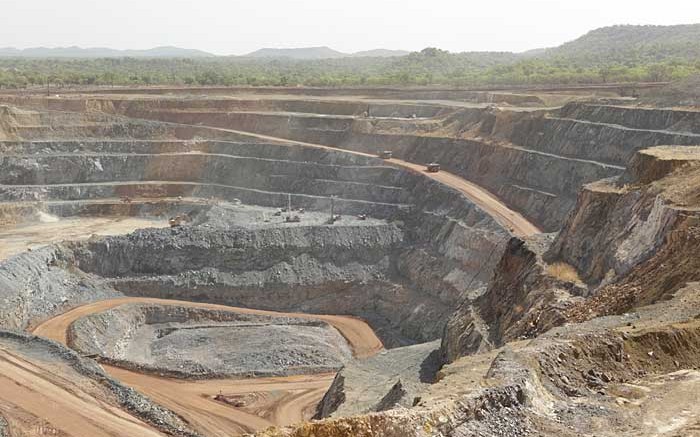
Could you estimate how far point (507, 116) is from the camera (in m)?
61.3

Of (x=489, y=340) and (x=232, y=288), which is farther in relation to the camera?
(x=232, y=288)

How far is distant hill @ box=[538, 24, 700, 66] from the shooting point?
11110 cm

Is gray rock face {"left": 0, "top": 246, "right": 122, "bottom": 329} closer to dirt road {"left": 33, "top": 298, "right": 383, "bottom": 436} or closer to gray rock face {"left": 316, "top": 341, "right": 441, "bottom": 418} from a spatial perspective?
dirt road {"left": 33, "top": 298, "right": 383, "bottom": 436}

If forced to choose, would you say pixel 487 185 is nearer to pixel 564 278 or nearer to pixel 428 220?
pixel 428 220

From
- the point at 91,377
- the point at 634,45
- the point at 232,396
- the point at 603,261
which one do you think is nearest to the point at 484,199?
the point at 603,261

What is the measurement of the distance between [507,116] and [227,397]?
37412 mm

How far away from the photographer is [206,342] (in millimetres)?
42094

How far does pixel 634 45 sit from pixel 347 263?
122 m

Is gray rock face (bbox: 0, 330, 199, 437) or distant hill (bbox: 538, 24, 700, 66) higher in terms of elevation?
distant hill (bbox: 538, 24, 700, 66)

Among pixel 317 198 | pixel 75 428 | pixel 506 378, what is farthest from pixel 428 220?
pixel 506 378

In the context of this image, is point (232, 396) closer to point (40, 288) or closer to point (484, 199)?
point (40, 288)

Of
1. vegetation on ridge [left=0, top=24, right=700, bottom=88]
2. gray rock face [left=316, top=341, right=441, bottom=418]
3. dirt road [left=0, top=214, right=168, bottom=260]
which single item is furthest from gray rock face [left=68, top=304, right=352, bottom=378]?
vegetation on ridge [left=0, top=24, right=700, bottom=88]

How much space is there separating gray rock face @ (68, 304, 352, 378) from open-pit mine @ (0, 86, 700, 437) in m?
0.18

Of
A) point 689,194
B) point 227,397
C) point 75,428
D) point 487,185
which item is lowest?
point 227,397
